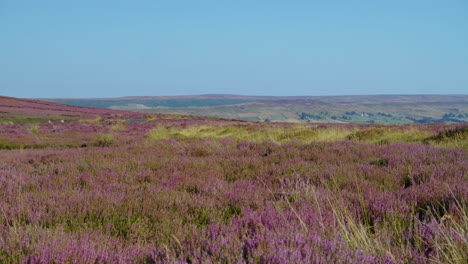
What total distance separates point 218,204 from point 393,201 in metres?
1.88

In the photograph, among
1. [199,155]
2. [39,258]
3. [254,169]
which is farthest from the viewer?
[199,155]

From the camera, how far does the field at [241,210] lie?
6.81 ft

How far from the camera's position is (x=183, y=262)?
1.88 meters

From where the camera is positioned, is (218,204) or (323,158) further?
(323,158)

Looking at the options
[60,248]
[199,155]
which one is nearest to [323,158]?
[199,155]

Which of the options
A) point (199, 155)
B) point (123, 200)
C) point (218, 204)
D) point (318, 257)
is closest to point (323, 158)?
point (199, 155)

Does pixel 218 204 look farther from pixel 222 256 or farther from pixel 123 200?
pixel 222 256

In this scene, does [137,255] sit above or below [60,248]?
below

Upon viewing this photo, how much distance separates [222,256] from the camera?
1.97 metres

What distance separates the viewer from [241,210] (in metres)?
3.28

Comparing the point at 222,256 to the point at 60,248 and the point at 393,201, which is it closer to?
the point at 60,248

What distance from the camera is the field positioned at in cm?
208

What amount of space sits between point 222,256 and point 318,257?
586mm

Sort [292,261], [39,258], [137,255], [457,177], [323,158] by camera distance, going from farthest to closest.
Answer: [323,158]
[457,177]
[137,255]
[39,258]
[292,261]
